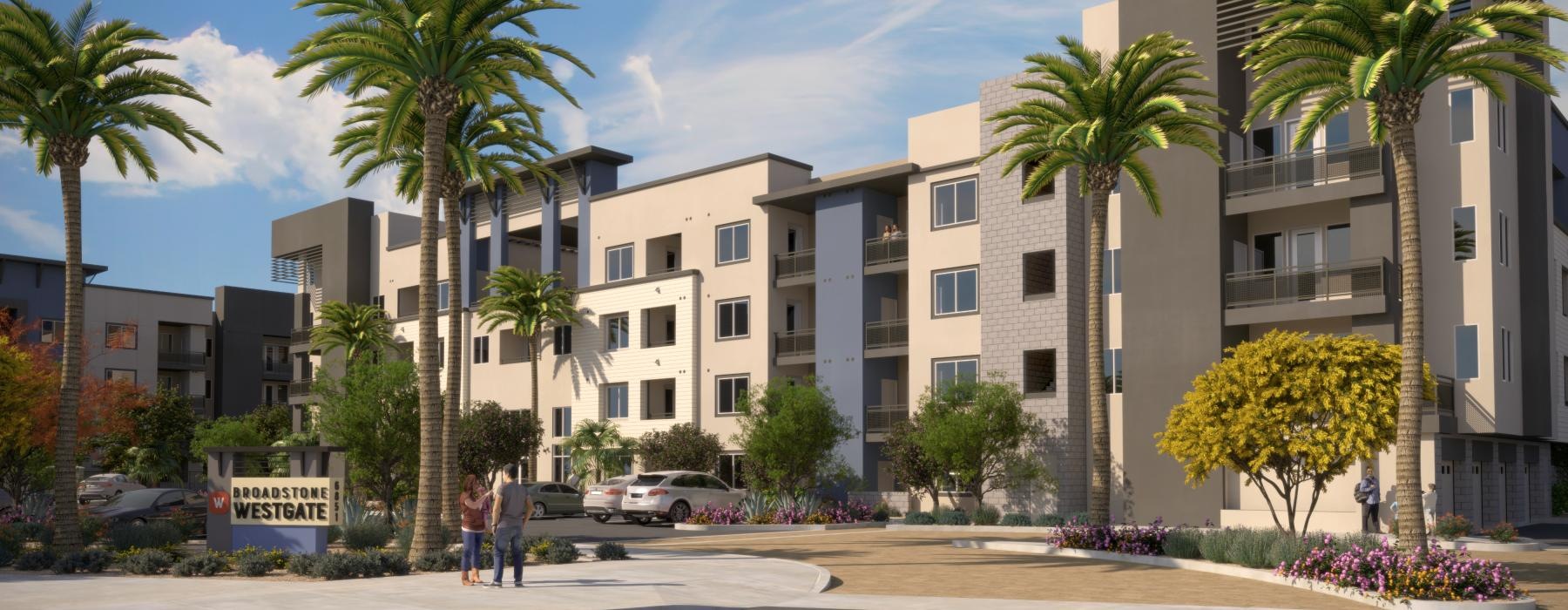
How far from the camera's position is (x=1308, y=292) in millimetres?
35625

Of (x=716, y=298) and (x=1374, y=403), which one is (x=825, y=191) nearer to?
(x=716, y=298)

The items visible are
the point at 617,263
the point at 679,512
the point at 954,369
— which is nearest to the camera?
the point at 679,512

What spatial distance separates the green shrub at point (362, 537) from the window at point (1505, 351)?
2835 centimetres

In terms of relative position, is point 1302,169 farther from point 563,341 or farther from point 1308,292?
point 563,341

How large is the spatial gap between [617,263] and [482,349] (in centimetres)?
963

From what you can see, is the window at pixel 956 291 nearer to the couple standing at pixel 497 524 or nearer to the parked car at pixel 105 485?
the couple standing at pixel 497 524

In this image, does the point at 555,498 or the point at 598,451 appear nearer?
the point at 555,498

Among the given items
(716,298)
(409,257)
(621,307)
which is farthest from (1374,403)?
(409,257)

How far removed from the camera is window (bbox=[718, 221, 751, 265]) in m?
50.6

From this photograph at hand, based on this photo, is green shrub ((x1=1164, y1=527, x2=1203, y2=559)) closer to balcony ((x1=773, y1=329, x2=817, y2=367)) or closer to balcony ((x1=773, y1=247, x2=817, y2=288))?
balcony ((x1=773, y1=329, x2=817, y2=367))

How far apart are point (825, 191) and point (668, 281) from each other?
29.0 feet

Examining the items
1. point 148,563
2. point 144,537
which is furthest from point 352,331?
point 148,563

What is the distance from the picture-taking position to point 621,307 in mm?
54500

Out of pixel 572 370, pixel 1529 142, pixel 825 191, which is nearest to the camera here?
pixel 1529 142
